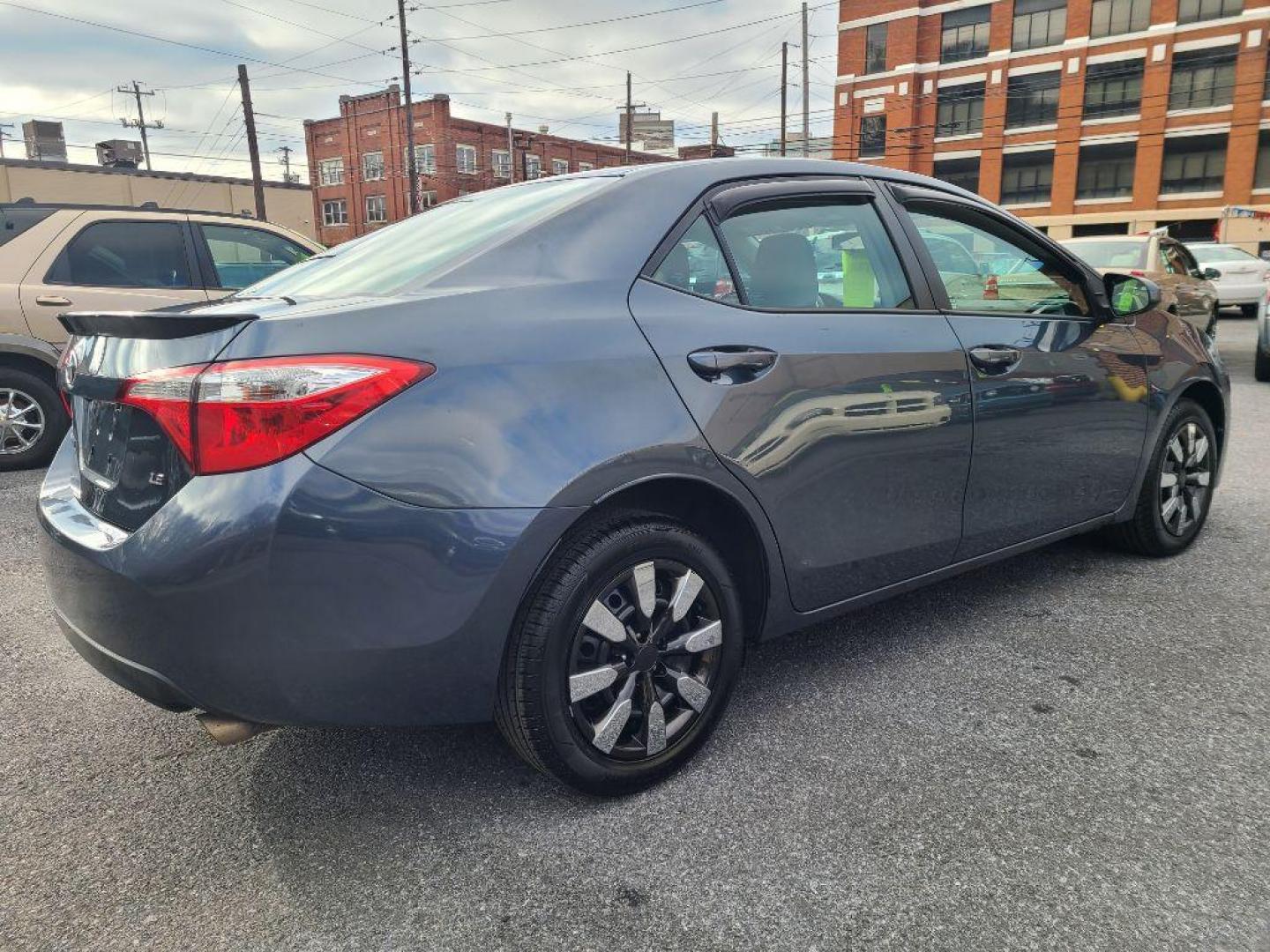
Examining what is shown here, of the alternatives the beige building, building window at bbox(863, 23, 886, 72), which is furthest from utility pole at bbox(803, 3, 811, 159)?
the beige building

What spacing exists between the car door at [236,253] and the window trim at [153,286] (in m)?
0.04

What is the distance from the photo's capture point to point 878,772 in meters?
2.37

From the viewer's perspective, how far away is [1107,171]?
4250 centimetres

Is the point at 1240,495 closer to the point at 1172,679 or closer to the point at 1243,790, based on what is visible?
the point at 1172,679

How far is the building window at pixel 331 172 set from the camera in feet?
196

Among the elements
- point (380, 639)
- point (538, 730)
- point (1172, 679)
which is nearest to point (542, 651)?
point (538, 730)

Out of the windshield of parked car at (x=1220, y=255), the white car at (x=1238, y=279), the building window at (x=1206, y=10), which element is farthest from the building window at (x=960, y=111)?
the white car at (x=1238, y=279)

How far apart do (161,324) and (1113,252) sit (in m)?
12.1

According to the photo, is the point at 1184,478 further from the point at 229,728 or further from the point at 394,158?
the point at 394,158

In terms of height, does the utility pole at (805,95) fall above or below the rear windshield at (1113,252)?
above

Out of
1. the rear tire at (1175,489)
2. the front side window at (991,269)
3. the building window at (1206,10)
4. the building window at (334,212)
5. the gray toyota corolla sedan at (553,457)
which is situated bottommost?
the rear tire at (1175,489)

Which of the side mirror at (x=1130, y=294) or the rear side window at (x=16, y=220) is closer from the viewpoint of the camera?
the side mirror at (x=1130, y=294)

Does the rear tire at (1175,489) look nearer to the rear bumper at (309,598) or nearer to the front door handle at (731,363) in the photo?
the front door handle at (731,363)

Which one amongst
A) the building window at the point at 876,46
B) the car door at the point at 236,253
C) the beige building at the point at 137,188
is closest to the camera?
the car door at the point at 236,253
